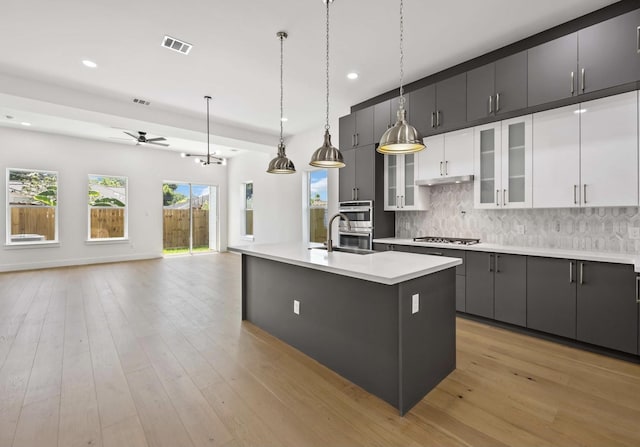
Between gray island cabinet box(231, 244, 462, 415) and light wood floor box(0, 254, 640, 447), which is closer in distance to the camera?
light wood floor box(0, 254, 640, 447)

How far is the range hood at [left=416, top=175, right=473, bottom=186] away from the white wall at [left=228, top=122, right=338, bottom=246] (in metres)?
2.14

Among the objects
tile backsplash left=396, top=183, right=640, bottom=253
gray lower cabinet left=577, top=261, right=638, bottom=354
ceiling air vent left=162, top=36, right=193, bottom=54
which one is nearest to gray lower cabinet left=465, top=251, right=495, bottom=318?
tile backsplash left=396, top=183, right=640, bottom=253

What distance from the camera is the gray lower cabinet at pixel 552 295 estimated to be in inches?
113

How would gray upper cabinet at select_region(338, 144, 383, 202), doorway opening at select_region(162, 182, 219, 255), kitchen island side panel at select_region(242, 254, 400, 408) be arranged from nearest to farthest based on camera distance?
kitchen island side panel at select_region(242, 254, 400, 408), gray upper cabinet at select_region(338, 144, 383, 202), doorway opening at select_region(162, 182, 219, 255)

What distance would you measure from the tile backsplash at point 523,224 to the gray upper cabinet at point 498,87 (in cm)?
106

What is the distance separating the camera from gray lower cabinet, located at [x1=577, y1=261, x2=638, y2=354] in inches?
102

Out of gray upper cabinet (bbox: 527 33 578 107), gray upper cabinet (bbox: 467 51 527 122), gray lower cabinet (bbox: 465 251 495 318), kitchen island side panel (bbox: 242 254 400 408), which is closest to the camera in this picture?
kitchen island side panel (bbox: 242 254 400 408)

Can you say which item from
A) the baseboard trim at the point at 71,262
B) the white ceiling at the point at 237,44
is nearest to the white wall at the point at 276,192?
the white ceiling at the point at 237,44

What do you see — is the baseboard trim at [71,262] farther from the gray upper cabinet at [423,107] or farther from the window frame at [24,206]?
the gray upper cabinet at [423,107]

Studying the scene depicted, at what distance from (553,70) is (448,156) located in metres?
1.35

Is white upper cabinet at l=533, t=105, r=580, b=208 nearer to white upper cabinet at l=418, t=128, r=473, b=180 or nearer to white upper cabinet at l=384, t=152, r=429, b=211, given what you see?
white upper cabinet at l=418, t=128, r=473, b=180

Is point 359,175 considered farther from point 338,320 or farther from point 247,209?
point 247,209

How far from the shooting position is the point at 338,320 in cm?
247

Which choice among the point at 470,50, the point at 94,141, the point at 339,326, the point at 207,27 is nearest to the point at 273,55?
the point at 207,27
